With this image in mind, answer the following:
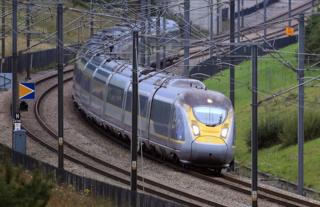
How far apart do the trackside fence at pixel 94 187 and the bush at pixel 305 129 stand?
13.3m

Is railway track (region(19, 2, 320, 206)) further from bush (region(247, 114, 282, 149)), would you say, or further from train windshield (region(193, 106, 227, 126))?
bush (region(247, 114, 282, 149))

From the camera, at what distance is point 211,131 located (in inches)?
1423

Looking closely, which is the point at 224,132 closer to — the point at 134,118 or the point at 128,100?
the point at 134,118

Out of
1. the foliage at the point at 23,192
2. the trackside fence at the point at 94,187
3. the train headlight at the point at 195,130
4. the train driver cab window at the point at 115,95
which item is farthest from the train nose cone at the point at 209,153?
the foliage at the point at 23,192

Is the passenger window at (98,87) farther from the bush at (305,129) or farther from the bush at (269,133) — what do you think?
the bush at (305,129)

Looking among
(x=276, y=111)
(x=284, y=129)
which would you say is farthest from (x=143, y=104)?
(x=276, y=111)

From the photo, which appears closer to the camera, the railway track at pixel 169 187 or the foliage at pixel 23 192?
the foliage at pixel 23 192

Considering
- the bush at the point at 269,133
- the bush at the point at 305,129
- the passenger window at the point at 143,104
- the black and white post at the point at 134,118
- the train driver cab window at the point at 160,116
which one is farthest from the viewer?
the bush at the point at 269,133

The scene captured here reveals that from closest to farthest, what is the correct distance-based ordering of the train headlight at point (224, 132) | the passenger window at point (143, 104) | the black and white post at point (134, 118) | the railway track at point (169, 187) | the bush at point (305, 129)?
the black and white post at point (134, 118) → the railway track at point (169, 187) → the train headlight at point (224, 132) → the passenger window at point (143, 104) → the bush at point (305, 129)

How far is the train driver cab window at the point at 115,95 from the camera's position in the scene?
140 feet

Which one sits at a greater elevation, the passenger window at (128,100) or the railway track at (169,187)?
the passenger window at (128,100)

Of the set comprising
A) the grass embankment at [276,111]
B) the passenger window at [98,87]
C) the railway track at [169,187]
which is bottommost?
the grass embankment at [276,111]

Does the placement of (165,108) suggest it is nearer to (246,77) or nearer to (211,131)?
(211,131)

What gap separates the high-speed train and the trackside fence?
5474 mm
